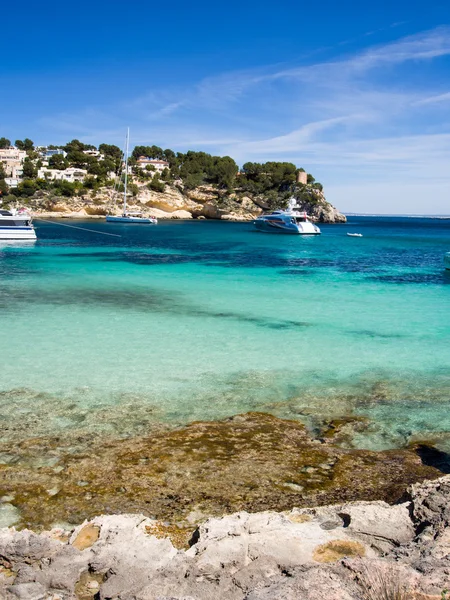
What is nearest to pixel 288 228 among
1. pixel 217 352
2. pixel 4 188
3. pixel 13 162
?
pixel 217 352

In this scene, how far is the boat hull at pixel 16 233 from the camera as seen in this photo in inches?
1570

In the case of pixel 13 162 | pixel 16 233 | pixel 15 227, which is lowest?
pixel 16 233

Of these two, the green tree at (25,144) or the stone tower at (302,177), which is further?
the green tree at (25,144)

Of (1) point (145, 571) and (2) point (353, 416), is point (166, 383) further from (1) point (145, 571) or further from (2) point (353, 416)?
(1) point (145, 571)

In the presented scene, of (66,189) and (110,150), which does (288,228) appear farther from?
(110,150)

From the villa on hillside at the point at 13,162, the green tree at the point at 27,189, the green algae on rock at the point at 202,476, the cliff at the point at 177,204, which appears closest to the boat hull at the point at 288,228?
the cliff at the point at 177,204

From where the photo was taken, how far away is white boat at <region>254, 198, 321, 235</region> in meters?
67.8

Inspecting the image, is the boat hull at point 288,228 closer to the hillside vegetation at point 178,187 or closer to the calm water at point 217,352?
the hillside vegetation at point 178,187

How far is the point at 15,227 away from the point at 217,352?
1362 inches

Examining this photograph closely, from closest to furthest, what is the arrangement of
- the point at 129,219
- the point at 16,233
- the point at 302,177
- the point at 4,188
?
the point at 16,233
the point at 129,219
the point at 4,188
the point at 302,177

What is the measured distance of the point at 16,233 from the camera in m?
40.6

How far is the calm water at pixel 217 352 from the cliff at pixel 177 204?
77887 millimetres

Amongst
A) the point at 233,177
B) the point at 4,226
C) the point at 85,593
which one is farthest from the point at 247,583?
the point at 233,177

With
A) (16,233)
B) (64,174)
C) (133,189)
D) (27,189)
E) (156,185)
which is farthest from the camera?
(64,174)
